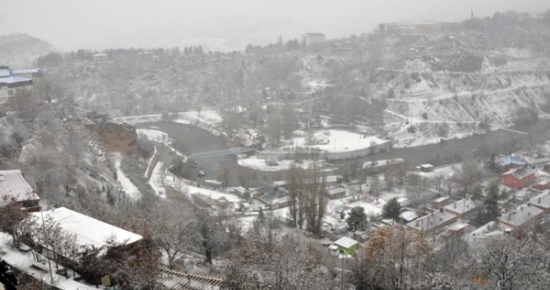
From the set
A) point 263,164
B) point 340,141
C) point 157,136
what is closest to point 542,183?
point 340,141

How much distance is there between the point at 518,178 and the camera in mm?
21375

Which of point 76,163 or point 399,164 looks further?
point 399,164

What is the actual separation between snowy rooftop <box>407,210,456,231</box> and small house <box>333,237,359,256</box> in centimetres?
286

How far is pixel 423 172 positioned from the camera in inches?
985

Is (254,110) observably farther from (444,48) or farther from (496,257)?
(496,257)

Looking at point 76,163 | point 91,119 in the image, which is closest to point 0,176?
point 76,163

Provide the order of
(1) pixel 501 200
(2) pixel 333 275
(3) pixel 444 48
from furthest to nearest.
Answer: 1. (3) pixel 444 48
2. (1) pixel 501 200
3. (2) pixel 333 275

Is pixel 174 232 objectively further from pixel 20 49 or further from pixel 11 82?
pixel 20 49

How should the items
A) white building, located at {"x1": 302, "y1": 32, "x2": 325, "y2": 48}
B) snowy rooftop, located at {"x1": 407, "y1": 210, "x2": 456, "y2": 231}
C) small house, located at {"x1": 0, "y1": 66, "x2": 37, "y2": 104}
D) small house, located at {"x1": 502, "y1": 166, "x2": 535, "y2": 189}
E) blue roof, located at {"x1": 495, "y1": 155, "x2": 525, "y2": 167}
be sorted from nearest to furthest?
Result: snowy rooftop, located at {"x1": 407, "y1": 210, "x2": 456, "y2": 231} < small house, located at {"x1": 502, "y1": 166, "x2": 535, "y2": 189} < small house, located at {"x1": 0, "y1": 66, "x2": 37, "y2": 104} < blue roof, located at {"x1": 495, "y1": 155, "x2": 525, "y2": 167} < white building, located at {"x1": 302, "y1": 32, "x2": 325, "y2": 48}

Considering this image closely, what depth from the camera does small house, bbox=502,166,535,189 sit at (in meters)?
21.4

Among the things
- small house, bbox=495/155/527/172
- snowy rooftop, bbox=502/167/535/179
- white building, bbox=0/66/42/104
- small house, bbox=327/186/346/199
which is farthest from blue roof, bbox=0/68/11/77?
small house, bbox=495/155/527/172

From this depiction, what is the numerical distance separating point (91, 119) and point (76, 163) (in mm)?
8434

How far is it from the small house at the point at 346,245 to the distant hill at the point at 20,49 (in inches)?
2363

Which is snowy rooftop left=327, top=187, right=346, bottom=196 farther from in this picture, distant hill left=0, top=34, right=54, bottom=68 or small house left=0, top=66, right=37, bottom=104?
distant hill left=0, top=34, right=54, bottom=68
